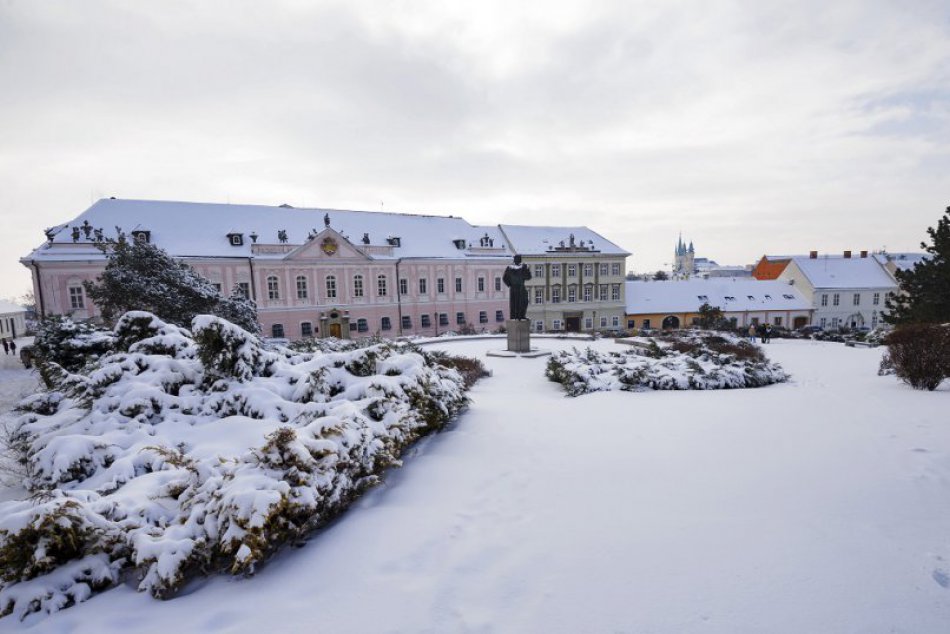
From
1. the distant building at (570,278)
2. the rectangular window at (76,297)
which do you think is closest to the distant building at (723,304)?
the distant building at (570,278)

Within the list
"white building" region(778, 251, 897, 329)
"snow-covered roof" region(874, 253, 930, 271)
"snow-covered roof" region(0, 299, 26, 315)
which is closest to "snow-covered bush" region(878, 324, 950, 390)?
"white building" region(778, 251, 897, 329)

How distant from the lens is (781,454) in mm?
5441

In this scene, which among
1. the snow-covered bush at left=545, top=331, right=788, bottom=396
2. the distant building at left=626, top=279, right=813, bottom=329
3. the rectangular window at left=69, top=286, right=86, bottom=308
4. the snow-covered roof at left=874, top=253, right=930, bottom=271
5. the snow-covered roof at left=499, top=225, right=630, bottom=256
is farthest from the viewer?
the snow-covered roof at left=874, top=253, right=930, bottom=271

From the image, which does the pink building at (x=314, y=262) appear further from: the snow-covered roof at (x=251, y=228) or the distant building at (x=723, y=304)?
the distant building at (x=723, y=304)

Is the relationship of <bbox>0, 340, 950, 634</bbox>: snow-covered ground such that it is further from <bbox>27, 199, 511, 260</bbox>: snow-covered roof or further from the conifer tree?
<bbox>27, 199, 511, 260</bbox>: snow-covered roof

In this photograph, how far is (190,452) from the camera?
16.9 feet

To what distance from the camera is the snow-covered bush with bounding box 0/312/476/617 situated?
314 cm

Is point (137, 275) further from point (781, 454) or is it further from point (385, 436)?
point (781, 454)

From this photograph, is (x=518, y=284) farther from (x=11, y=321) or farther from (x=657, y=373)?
(x=11, y=321)

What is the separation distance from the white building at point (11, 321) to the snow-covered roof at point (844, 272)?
83.3 m

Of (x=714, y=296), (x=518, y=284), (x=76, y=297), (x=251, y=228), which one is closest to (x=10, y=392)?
(x=76, y=297)

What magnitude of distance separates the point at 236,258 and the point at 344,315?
8.40m

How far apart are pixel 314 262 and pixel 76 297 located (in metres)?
14.4

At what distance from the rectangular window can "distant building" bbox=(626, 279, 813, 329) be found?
4383cm
